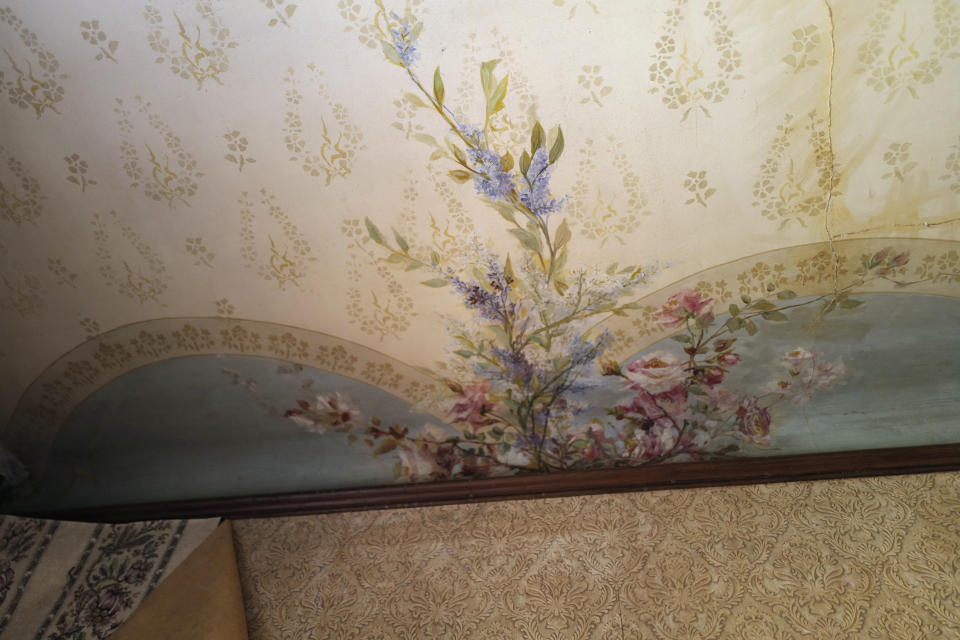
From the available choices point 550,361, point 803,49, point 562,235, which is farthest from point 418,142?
point 803,49

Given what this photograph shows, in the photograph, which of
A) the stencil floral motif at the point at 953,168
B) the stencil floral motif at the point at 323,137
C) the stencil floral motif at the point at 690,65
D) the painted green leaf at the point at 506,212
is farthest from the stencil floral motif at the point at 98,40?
the stencil floral motif at the point at 953,168

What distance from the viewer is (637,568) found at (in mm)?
1496

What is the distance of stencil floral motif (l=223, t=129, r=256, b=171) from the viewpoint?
4.22 feet

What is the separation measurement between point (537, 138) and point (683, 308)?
545mm

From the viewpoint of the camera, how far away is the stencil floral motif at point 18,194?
1.35 metres

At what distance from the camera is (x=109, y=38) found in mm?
1191

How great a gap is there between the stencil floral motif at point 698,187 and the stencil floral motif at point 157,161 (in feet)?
3.41

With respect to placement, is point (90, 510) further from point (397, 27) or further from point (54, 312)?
point (397, 27)

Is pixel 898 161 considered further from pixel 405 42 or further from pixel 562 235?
pixel 405 42

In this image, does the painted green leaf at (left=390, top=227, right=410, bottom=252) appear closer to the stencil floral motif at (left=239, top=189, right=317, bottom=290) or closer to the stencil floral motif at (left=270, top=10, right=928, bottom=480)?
the stencil floral motif at (left=270, top=10, right=928, bottom=480)

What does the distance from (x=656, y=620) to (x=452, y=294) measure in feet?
2.91

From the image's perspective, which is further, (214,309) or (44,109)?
(214,309)

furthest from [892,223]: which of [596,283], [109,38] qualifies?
[109,38]

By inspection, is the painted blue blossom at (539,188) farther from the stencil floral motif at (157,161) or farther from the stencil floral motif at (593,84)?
the stencil floral motif at (157,161)
